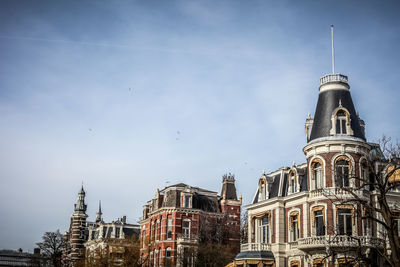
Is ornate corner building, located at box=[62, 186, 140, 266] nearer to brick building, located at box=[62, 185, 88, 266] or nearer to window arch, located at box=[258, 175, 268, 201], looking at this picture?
brick building, located at box=[62, 185, 88, 266]

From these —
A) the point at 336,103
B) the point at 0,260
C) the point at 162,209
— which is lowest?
the point at 0,260

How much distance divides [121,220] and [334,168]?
5676 centimetres

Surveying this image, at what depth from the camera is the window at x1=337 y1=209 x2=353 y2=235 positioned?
32531mm

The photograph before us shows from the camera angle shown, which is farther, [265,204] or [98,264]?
[98,264]

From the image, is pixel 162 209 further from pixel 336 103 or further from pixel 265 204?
pixel 336 103

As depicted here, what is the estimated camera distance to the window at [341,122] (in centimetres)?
3438

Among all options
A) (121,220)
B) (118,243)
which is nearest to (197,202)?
(118,243)

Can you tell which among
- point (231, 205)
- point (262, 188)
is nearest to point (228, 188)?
point (231, 205)

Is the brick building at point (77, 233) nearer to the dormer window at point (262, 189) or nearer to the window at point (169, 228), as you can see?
the window at point (169, 228)

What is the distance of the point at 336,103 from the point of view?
35.5m

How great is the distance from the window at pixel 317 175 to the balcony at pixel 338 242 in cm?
396

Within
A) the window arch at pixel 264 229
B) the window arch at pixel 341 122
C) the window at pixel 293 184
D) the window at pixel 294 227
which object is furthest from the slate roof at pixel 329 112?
the window arch at pixel 264 229

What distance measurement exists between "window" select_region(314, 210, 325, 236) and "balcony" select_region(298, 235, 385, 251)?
3.68 feet

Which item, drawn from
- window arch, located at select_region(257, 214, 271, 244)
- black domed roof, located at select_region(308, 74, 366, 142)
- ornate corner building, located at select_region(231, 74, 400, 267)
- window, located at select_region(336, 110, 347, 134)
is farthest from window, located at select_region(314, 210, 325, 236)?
window, located at select_region(336, 110, 347, 134)
